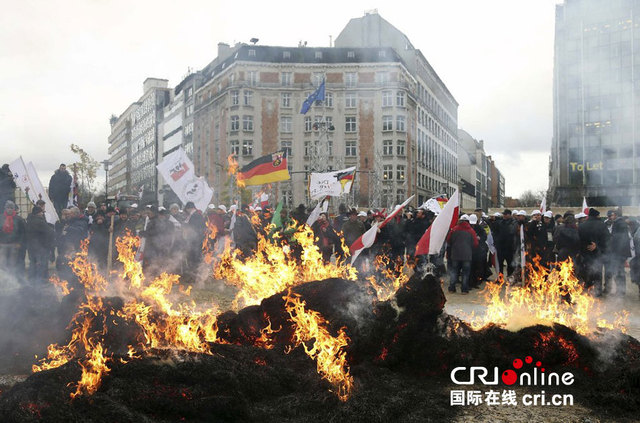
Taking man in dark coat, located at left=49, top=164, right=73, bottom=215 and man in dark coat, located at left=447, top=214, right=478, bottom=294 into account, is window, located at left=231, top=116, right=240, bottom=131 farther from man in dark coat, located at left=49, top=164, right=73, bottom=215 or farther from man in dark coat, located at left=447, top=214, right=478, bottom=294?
man in dark coat, located at left=447, top=214, right=478, bottom=294

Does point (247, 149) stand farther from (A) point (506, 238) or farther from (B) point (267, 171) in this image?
(A) point (506, 238)

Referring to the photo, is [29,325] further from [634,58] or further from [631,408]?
[634,58]

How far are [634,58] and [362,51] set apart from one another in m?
57.2

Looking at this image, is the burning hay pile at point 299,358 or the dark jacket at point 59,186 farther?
the dark jacket at point 59,186

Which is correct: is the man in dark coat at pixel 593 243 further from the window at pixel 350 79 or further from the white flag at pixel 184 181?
the window at pixel 350 79

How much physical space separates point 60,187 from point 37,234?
5.99m

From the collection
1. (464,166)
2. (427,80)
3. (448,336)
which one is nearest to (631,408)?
(448,336)

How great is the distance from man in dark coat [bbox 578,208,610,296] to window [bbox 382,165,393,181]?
171 feet

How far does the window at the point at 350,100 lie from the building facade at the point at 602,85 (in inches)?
1963

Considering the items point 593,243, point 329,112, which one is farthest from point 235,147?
point 593,243

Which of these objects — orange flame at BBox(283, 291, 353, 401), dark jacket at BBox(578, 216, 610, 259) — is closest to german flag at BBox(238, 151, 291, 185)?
dark jacket at BBox(578, 216, 610, 259)

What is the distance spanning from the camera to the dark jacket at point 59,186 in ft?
55.6

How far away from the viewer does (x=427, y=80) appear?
257ft

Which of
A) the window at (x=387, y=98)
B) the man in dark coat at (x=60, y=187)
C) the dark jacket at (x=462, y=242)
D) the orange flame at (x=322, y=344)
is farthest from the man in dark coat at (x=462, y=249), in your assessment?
the window at (x=387, y=98)
